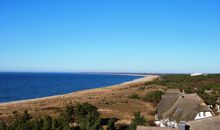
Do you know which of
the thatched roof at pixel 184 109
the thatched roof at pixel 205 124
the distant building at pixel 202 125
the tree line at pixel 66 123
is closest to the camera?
the distant building at pixel 202 125

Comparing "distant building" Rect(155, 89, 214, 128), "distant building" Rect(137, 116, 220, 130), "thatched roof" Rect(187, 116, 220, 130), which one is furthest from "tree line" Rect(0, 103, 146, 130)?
"thatched roof" Rect(187, 116, 220, 130)

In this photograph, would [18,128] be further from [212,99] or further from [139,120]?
[212,99]

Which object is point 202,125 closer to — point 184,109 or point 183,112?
point 183,112

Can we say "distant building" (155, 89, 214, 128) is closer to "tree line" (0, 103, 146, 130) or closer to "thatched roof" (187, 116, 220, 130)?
"tree line" (0, 103, 146, 130)

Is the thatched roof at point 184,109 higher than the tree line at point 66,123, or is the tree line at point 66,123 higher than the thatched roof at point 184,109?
the thatched roof at point 184,109

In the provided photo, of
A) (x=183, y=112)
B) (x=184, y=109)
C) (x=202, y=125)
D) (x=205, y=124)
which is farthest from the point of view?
(x=184, y=109)

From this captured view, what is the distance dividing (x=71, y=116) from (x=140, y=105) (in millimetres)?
20852

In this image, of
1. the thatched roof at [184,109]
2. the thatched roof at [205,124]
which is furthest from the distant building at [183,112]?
the thatched roof at [205,124]

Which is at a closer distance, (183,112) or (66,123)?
(66,123)

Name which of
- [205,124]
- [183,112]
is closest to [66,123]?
[205,124]

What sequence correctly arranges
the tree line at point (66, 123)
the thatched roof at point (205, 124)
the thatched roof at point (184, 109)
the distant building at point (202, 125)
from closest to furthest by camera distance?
the distant building at point (202, 125) → the thatched roof at point (205, 124) → the tree line at point (66, 123) → the thatched roof at point (184, 109)

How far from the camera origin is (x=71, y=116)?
123 feet

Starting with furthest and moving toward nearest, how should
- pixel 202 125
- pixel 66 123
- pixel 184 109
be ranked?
pixel 184 109
pixel 66 123
pixel 202 125

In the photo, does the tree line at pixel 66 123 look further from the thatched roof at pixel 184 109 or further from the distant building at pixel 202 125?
the distant building at pixel 202 125
